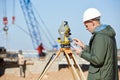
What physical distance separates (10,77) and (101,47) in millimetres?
12527

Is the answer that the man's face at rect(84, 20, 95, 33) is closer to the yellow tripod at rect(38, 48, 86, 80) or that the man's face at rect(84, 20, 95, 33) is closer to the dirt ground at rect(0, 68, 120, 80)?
the yellow tripod at rect(38, 48, 86, 80)

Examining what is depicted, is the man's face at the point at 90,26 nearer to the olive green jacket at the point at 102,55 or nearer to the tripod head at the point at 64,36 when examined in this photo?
the olive green jacket at the point at 102,55

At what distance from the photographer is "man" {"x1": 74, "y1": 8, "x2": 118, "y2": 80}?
3486 mm

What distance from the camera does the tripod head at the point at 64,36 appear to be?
220 inches

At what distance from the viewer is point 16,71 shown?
16734mm

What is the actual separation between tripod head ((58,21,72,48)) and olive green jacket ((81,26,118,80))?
195cm

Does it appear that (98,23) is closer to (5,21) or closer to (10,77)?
(10,77)

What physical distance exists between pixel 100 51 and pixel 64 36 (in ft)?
7.44

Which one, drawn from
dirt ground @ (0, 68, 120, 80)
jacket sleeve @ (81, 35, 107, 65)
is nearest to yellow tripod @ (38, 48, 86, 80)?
jacket sleeve @ (81, 35, 107, 65)

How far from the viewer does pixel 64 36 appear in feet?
18.7

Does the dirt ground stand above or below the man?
below

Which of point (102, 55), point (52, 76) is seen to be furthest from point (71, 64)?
point (52, 76)

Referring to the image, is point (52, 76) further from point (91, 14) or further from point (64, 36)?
point (91, 14)

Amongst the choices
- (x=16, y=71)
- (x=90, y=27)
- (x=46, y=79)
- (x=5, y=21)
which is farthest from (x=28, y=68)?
(x=5, y=21)
